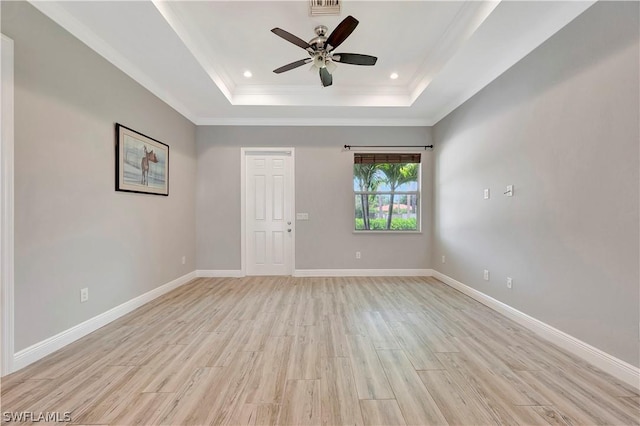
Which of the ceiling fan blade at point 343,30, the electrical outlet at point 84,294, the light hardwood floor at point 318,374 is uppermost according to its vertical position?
the ceiling fan blade at point 343,30

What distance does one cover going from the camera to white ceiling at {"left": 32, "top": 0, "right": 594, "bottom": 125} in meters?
2.25

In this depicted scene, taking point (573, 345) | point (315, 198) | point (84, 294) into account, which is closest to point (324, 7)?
point (315, 198)

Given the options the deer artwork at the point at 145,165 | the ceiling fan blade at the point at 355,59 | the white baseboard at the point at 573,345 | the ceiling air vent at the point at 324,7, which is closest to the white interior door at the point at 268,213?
the deer artwork at the point at 145,165

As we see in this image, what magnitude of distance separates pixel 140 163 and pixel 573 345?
15.4ft

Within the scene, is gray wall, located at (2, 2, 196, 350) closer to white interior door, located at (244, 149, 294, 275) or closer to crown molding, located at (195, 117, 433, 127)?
crown molding, located at (195, 117, 433, 127)

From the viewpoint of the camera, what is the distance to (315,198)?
15.4ft

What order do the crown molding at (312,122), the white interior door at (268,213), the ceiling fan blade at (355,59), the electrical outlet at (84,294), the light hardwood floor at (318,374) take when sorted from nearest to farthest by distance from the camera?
the light hardwood floor at (318,374), the electrical outlet at (84,294), the ceiling fan blade at (355,59), the crown molding at (312,122), the white interior door at (268,213)

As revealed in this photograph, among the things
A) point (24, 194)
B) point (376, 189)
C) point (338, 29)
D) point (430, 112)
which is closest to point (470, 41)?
point (338, 29)

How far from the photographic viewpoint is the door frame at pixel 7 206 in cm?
175

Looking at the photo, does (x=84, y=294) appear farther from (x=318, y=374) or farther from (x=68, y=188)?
(x=318, y=374)

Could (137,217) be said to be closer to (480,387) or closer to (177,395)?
(177,395)

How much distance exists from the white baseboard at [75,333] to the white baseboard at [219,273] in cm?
108

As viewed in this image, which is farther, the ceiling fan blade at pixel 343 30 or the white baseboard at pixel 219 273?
the white baseboard at pixel 219 273

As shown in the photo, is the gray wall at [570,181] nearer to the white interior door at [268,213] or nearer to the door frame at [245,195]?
the door frame at [245,195]
